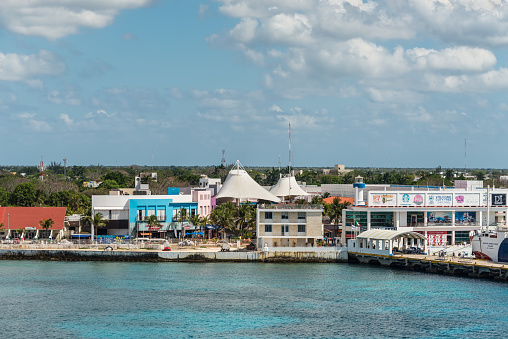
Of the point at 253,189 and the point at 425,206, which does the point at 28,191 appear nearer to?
A: the point at 253,189

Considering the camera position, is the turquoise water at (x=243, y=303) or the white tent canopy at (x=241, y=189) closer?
the turquoise water at (x=243, y=303)

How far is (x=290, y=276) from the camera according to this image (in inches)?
2923

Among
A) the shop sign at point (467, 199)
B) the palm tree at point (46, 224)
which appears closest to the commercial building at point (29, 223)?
the palm tree at point (46, 224)

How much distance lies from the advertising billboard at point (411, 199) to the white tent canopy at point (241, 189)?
2535 centimetres

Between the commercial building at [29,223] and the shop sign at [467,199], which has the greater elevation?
the shop sign at [467,199]

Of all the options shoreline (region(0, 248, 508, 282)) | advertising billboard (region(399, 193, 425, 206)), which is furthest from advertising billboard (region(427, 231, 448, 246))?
shoreline (region(0, 248, 508, 282))

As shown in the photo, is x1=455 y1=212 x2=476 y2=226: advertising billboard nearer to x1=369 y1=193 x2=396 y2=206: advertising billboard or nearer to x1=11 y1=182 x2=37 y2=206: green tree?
x1=369 y1=193 x2=396 y2=206: advertising billboard

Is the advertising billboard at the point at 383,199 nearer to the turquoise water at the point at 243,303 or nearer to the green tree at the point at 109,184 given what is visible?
the turquoise water at the point at 243,303

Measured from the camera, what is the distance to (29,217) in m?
96.6

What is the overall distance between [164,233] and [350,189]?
47229 mm

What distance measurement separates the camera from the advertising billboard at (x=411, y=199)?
9206 cm

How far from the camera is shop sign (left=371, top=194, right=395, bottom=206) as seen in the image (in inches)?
3595

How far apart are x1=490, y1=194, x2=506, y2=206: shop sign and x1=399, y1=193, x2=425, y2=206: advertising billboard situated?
33.7 feet

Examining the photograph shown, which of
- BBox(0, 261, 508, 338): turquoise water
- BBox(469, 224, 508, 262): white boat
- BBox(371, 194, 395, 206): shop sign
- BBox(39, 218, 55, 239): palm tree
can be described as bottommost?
BBox(0, 261, 508, 338): turquoise water
